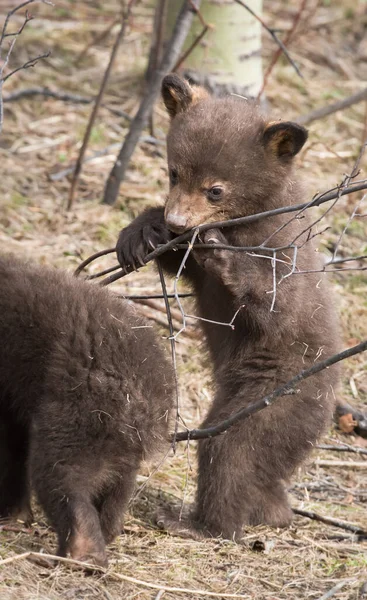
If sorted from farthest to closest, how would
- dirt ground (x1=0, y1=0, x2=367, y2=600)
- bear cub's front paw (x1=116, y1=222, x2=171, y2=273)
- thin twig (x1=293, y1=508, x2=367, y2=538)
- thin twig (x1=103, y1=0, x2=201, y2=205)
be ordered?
thin twig (x1=103, y1=0, x2=201, y2=205), thin twig (x1=293, y1=508, x2=367, y2=538), bear cub's front paw (x1=116, y1=222, x2=171, y2=273), dirt ground (x1=0, y1=0, x2=367, y2=600)

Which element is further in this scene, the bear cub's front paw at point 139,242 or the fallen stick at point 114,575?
the bear cub's front paw at point 139,242

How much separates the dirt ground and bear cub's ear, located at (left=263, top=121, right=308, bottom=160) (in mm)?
1413

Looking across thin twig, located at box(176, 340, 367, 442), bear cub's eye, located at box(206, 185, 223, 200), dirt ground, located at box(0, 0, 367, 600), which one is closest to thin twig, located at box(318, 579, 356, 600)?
dirt ground, located at box(0, 0, 367, 600)

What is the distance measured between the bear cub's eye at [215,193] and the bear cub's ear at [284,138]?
14.5 inches

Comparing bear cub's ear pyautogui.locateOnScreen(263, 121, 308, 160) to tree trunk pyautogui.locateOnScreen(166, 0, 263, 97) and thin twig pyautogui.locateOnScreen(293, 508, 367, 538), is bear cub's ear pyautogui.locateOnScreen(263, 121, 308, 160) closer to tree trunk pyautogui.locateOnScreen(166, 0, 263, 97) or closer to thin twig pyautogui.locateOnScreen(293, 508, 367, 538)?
thin twig pyautogui.locateOnScreen(293, 508, 367, 538)

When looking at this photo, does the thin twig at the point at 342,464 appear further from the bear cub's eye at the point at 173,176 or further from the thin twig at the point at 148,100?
the thin twig at the point at 148,100

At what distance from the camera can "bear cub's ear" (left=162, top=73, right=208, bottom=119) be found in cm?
506

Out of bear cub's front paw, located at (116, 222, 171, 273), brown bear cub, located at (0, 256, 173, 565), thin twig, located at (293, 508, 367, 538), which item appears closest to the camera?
brown bear cub, located at (0, 256, 173, 565)

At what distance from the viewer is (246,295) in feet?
15.4

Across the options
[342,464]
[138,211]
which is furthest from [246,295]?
[138,211]

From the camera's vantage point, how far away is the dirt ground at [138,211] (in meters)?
4.30

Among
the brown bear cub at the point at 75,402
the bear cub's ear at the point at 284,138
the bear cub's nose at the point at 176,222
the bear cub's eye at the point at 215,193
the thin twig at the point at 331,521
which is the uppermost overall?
the bear cub's ear at the point at 284,138

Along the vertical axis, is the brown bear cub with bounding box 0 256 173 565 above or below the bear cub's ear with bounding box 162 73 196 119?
below

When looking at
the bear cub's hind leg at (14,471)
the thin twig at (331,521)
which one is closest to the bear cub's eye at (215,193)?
the bear cub's hind leg at (14,471)
